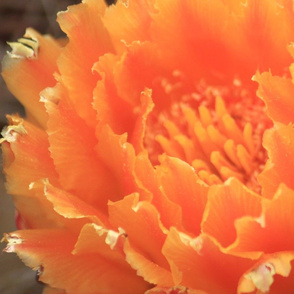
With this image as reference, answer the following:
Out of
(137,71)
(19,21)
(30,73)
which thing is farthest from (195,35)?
(19,21)

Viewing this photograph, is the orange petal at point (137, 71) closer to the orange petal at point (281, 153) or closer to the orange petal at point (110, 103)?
the orange petal at point (110, 103)

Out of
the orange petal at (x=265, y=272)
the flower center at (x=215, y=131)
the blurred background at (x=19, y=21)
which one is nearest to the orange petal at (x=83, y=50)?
the flower center at (x=215, y=131)

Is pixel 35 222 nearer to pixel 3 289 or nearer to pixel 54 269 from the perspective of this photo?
pixel 54 269

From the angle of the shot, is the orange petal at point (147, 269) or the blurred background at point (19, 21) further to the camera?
the blurred background at point (19, 21)

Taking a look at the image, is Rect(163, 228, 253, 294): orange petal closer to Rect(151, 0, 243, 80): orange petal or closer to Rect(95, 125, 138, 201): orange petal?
Rect(95, 125, 138, 201): orange petal

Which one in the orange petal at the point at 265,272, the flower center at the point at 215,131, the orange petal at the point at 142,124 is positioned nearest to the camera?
the orange petal at the point at 265,272

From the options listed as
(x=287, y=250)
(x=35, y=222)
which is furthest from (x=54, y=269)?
(x=287, y=250)

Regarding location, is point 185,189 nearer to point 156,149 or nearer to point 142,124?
point 142,124
